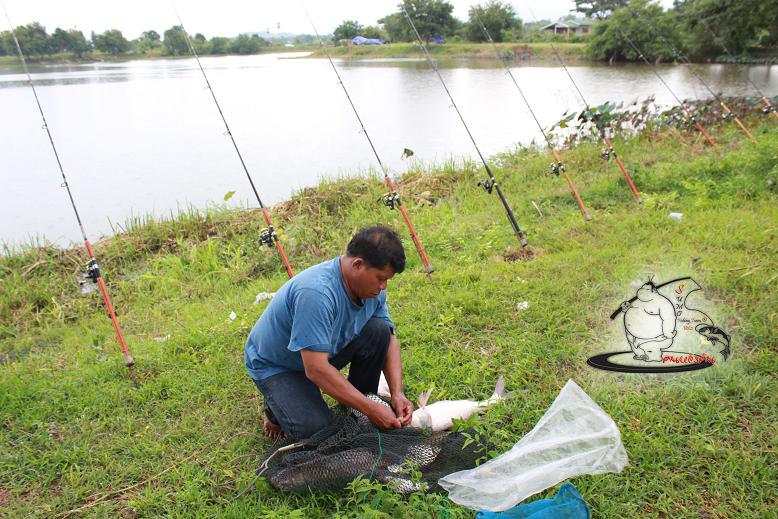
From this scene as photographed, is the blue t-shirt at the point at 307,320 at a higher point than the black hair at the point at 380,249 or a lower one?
lower

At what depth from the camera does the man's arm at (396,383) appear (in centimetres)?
252

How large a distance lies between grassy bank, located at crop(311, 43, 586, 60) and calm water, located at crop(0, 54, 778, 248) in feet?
30.6

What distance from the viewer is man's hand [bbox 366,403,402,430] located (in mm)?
2385

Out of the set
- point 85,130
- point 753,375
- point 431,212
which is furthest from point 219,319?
point 85,130

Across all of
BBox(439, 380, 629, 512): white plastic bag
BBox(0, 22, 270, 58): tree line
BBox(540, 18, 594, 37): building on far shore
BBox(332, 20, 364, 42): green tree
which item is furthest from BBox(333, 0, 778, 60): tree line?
BBox(540, 18, 594, 37): building on far shore

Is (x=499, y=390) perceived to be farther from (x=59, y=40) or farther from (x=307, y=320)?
(x=59, y=40)

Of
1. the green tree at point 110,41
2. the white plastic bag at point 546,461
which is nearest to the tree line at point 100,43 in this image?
the green tree at point 110,41

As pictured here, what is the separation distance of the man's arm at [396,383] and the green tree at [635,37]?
697 inches

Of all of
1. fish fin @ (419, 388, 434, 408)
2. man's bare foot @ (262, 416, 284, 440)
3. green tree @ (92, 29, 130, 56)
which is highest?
green tree @ (92, 29, 130, 56)

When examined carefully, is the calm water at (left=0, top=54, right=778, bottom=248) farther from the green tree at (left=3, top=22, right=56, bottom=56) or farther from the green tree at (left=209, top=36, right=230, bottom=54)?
the green tree at (left=3, top=22, right=56, bottom=56)

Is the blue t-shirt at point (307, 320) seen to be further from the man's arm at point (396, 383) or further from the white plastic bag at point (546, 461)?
the white plastic bag at point (546, 461)

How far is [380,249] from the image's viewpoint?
2238 millimetres

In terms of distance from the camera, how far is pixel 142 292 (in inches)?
187

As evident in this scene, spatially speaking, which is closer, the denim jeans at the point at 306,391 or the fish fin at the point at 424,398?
the denim jeans at the point at 306,391
